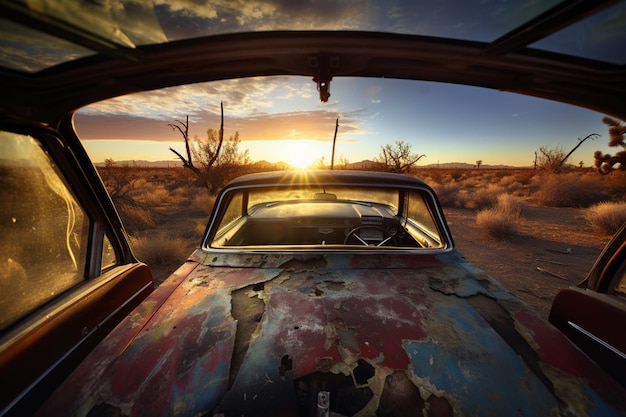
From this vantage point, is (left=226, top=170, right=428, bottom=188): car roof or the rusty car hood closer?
the rusty car hood

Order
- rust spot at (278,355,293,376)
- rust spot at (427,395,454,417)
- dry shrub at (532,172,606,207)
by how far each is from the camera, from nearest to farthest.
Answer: rust spot at (427,395,454,417)
rust spot at (278,355,293,376)
dry shrub at (532,172,606,207)

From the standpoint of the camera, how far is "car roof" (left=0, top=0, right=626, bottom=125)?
1.00m

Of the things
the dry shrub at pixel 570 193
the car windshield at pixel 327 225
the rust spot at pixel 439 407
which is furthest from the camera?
the dry shrub at pixel 570 193

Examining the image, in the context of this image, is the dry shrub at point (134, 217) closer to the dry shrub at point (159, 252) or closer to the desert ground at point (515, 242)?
the desert ground at point (515, 242)

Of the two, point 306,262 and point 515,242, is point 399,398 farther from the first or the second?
A: point 515,242

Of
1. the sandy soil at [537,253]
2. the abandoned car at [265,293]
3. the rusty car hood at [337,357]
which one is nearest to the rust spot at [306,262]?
the abandoned car at [265,293]

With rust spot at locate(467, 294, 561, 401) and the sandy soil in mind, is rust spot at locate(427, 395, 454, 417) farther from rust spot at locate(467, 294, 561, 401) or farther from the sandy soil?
the sandy soil

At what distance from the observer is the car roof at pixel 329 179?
224cm

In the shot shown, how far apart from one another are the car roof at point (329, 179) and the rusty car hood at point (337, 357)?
83 cm

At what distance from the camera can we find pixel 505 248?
7844mm

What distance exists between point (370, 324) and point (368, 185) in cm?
115

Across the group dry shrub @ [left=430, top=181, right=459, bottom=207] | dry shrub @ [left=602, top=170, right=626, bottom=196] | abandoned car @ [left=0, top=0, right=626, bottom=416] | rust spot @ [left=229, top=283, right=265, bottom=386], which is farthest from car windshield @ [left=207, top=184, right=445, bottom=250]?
dry shrub @ [left=602, top=170, right=626, bottom=196]

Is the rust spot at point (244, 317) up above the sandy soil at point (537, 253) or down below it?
above

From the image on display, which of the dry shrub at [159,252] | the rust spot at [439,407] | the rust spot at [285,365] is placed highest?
the rust spot at [285,365]
